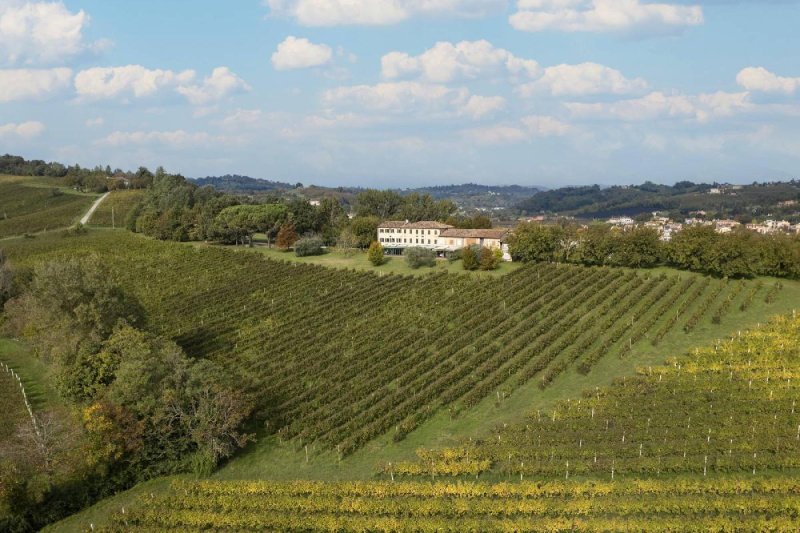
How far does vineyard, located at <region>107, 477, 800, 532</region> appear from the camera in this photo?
73.0 ft

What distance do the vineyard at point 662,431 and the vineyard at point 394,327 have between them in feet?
14.5

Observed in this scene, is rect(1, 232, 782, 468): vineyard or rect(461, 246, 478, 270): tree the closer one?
rect(1, 232, 782, 468): vineyard

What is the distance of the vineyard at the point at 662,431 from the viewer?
86.5 feet

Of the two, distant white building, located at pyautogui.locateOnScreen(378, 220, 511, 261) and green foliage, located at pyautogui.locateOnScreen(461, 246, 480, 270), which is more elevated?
distant white building, located at pyautogui.locateOnScreen(378, 220, 511, 261)

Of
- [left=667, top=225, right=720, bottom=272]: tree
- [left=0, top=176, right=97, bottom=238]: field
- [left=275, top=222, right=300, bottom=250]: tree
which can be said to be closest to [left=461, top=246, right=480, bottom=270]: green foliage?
[left=667, top=225, right=720, bottom=272]: tree

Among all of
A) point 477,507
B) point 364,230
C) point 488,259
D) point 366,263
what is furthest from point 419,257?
point 477,507

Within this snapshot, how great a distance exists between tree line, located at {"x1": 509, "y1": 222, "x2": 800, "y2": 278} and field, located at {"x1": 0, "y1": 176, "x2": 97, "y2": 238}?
8406 centimetres

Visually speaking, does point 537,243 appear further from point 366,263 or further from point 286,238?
point 286,238

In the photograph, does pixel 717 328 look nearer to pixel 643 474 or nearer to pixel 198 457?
pixel 643 474

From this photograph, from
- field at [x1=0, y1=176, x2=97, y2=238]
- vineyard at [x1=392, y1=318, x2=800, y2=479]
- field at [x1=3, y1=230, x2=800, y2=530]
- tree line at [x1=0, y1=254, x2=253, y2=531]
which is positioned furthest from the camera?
field at [x1=0, y1=176, x2=97, y2=238]

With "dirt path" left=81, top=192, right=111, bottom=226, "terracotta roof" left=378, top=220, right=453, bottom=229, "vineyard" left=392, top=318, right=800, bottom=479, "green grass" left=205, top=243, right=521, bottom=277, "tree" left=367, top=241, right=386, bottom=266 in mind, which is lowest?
"vineyard" left=392, top=318, right=800, bottom=479

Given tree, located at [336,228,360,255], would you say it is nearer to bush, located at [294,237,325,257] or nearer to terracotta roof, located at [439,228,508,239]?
bush, located at [294,237,325,257]

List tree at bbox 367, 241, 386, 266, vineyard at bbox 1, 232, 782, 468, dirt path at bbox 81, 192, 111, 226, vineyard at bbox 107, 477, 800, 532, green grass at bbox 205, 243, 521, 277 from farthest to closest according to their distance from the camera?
1. dirt path at bbox 81, 192, 111, 226
2. tree at bbox 367, 241, 386, 266
3. green grass at bbox 205, 243, 521, 277
4. vineyard at bbox 1, 232, 782, 468
5. vineyard at bbox 107, 477, 800, 532

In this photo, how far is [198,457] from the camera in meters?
28.8
